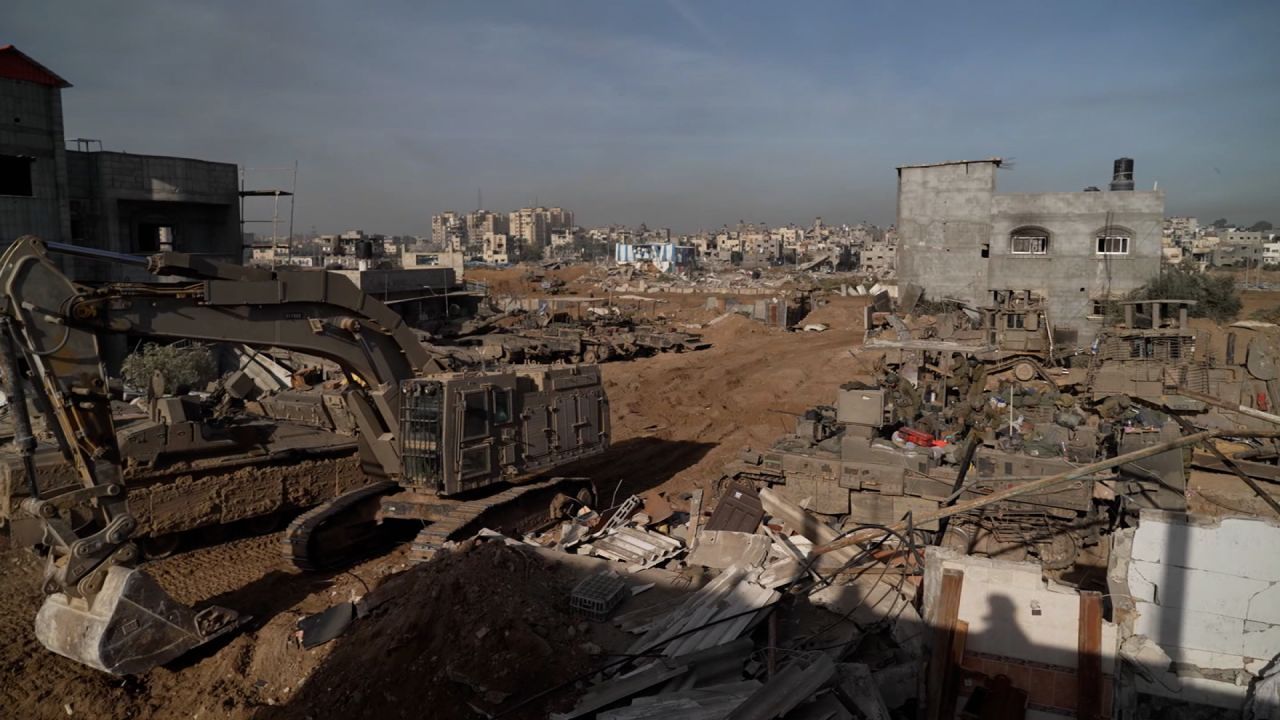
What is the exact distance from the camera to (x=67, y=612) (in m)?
7.62

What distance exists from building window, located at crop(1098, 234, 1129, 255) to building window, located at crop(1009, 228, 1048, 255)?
181cm

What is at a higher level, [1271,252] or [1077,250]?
[1271,252]

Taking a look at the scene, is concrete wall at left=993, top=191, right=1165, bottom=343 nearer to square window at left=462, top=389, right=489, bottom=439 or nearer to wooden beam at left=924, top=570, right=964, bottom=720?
square window at left=462, top=389, right=489, bottom=439

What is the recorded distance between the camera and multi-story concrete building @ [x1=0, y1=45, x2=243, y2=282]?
24781 mm

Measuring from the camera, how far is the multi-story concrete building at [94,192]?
81.3 feet

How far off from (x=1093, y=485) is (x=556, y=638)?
718 centimetres

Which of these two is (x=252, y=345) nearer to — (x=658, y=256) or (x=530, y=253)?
(x=658, y=256)

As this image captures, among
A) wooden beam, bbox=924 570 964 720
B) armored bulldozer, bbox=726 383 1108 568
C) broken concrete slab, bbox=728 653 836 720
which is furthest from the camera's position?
armored bulldozer, bbox=726 383 1108 568

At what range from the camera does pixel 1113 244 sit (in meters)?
30.5

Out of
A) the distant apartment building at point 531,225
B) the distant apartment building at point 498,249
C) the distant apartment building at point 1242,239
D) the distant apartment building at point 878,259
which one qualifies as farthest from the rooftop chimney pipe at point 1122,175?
the distant apartment building at point 531,225

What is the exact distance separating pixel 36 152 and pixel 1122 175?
37.0 m

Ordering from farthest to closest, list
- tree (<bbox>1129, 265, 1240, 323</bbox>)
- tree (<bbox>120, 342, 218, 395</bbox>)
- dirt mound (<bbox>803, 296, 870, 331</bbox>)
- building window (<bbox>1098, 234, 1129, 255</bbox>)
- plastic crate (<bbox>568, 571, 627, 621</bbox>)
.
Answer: dirt mound (<bbox>803, 296, 870, 331</bbox>)
tree (<bbox>1129, 265, 1240, 323</bbox>)
building window (<bbox>1098, 234, 1129, 255</bbox>)
tree (<bbox>120, 342, 218, 395</bbox>)
plastic crate (<bbox>568, 571, 627, 621</bbox>)

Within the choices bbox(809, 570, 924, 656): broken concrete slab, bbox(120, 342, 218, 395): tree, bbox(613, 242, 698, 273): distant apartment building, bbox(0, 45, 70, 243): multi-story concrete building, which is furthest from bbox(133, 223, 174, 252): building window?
bbox(613, 242, 698, 273): distant apartment building

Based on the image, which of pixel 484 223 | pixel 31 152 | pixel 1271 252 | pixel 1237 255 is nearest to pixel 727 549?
pixel 31 152
